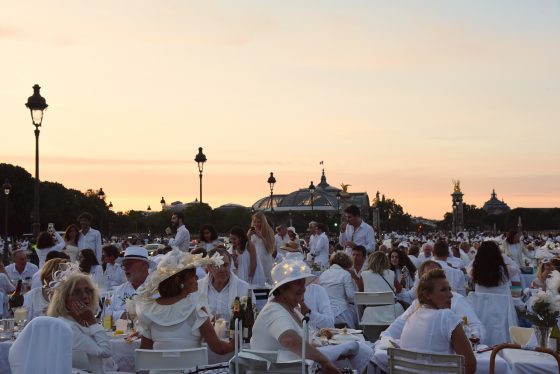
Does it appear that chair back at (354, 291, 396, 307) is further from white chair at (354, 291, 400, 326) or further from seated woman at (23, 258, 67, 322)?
seated woman at (23, 258, 67, 322)

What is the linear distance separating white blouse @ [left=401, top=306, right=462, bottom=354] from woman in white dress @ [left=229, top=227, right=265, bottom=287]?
647 cm

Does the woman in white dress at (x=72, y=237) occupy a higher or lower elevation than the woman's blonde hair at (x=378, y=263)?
higher

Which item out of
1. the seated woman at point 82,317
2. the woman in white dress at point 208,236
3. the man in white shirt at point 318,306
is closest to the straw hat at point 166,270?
the seated woman at point 82,317

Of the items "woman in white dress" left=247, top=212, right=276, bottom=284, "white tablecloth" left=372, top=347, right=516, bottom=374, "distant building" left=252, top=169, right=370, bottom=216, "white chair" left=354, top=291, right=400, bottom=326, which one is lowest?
"white tablecloth" left=372, top=347, right=516, bottom=374

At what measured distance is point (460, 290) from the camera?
39.9 feet

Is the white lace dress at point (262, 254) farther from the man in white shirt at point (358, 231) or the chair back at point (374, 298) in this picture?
the chair back at point (374, 298)

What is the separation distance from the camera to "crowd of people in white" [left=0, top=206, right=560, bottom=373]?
6.14m

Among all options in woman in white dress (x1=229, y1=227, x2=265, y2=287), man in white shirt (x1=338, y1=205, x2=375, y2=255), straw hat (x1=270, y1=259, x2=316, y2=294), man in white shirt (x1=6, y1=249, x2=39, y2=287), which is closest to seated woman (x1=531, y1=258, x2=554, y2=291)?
man in white shirt (x1=338, y1=205, x2=375, y2=255)

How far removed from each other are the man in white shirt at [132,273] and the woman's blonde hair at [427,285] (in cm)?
404

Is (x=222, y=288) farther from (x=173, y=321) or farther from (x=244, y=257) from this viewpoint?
(x=244, y=257)

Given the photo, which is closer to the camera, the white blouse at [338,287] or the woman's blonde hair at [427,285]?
the woman's blonde hair at [427,285]

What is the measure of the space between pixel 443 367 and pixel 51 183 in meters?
89.1

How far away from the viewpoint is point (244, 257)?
1258 cm

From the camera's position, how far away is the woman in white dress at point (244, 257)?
1252 centimetres
